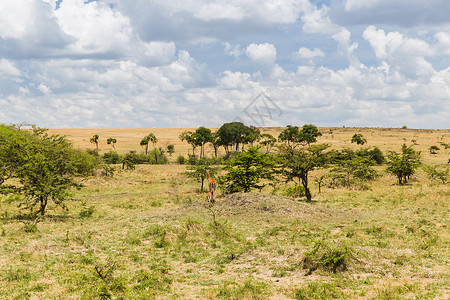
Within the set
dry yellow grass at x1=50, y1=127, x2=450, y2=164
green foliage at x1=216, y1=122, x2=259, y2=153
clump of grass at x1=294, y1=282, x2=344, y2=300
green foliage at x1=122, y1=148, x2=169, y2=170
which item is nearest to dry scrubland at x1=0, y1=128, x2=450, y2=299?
clump of grass at x1=294, y1=282, x2=344, y2=300

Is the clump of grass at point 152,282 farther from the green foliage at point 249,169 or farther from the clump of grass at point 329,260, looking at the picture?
the green foliage at point 249,169

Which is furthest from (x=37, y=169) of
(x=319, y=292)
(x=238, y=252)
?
(x=319, y=292)

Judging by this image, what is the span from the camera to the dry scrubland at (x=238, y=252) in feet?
35.3

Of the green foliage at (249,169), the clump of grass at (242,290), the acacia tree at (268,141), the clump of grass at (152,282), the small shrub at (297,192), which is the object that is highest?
the acacia tree at (268,141)

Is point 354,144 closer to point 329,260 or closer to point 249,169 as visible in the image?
point 249,169

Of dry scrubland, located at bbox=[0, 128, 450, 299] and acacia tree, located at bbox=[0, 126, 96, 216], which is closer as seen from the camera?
dry scrubland, located at bbox=[0, 128, 450, 299]

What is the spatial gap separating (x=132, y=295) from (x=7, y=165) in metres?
19.1

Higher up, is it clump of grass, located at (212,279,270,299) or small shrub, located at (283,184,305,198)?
clump of grass, located at (212,279,270,299)

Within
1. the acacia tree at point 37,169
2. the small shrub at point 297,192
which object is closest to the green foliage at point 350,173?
the small shrub at point 297,192

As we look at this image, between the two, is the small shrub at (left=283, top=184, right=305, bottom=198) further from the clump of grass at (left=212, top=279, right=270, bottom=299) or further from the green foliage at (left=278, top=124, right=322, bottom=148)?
the green foliage at (left=278, top=124, right=322, bottom=148)

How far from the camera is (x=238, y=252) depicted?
14.9m

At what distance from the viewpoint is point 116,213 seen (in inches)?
1015

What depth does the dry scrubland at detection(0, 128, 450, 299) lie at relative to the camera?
10.8 m

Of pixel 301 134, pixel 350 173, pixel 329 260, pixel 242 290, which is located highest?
pixel 301 134
